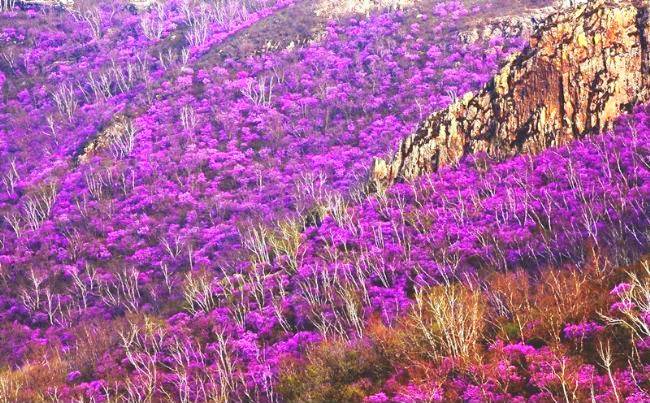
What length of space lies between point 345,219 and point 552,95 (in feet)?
64.7

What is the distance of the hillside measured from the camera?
2478 centimetres

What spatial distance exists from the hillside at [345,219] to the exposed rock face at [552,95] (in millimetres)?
189

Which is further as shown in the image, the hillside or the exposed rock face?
the exposed rock face

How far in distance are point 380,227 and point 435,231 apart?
4193 mm

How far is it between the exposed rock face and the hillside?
0.19 meters

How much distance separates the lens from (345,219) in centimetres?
4778

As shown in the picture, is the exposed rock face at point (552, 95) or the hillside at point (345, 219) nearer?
the hillside at point (345, 219)

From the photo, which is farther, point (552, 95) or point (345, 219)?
point (345, 219)

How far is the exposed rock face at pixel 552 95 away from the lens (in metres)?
46.3

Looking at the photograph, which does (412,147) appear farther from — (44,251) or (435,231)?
(44,251)

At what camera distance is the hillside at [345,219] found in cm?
2478

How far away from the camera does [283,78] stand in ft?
298

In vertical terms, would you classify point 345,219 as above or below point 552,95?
below

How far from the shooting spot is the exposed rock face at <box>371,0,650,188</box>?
46.3 metres
